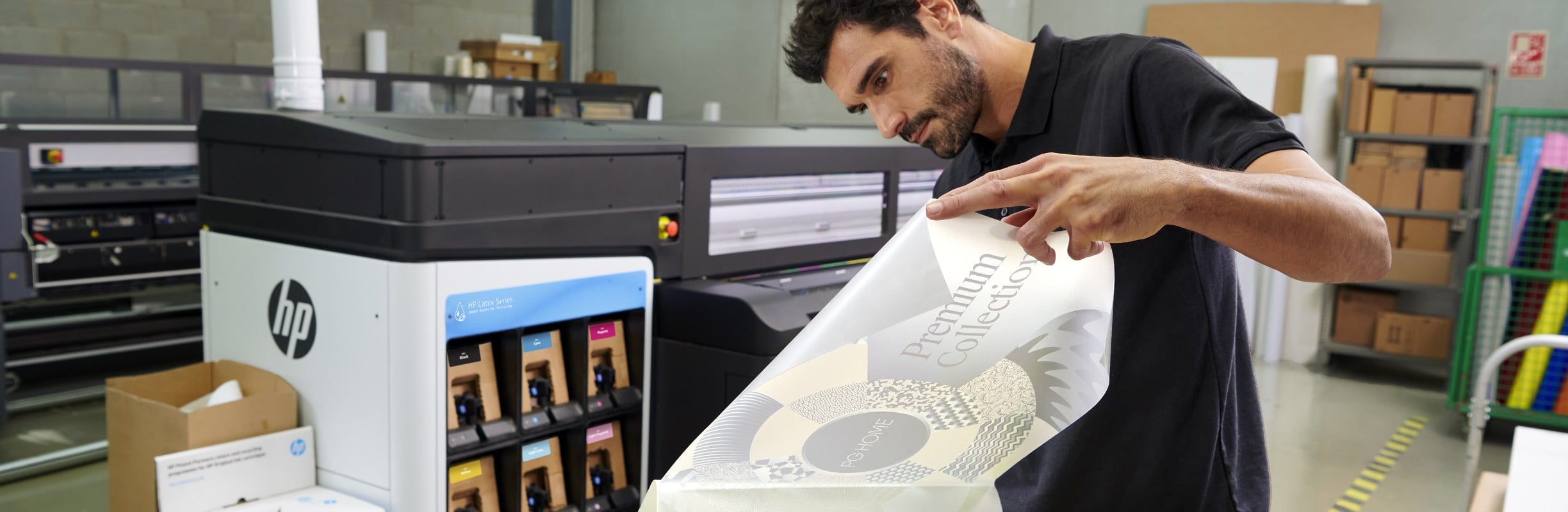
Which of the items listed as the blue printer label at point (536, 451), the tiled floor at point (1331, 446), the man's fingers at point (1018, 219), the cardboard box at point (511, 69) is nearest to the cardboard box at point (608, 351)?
the blue printer label at point (536, 451)

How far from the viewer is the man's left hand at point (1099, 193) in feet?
2.51

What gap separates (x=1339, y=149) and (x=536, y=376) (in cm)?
511

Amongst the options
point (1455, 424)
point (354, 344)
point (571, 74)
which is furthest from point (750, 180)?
point (571, 74)

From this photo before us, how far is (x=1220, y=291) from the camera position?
3.61 feet

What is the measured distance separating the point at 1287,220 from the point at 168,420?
222 centimetres

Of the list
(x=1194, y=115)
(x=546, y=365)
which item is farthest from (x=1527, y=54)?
(x=1194, y=115)

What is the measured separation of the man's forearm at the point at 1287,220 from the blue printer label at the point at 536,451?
192 cm

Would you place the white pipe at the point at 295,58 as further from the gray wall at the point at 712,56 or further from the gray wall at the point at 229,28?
the gray wall at the point at 712,56

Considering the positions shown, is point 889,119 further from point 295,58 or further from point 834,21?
point 295,58

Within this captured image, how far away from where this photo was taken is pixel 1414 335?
18.8 feet

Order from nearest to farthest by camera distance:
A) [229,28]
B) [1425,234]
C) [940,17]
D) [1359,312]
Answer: [940,17] → [1425,234] → [1359,312] → [229,28]

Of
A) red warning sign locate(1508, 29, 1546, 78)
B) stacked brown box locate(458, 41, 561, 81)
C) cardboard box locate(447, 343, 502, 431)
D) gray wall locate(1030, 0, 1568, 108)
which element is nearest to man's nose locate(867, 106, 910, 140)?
cardboard box locate(447, 343, 502, 431)

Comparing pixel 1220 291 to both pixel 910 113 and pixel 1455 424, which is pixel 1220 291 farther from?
pixel 1455 424

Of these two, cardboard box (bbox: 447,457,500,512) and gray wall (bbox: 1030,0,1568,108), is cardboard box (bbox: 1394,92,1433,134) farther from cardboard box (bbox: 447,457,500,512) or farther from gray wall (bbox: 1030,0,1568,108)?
cardboard box (bbox: 447,457,500,512)
